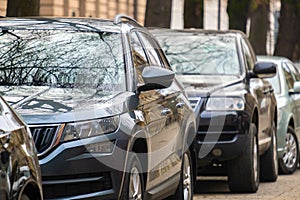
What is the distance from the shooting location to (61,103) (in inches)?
302

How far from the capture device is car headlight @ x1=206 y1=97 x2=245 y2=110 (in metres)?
12.1

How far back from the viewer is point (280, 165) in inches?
601

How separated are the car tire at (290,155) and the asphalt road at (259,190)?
0.49 m

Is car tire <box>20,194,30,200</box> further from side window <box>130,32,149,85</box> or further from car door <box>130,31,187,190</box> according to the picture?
side window <box>130,32,149,85</box>

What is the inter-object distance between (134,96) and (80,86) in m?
0.44

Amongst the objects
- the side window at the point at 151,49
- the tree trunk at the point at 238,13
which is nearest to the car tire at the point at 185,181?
the side window at the point at 151,49

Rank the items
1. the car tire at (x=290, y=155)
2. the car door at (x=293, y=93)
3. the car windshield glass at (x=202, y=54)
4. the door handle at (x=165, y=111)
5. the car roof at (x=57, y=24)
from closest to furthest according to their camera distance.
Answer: the door handle at (x=165, y=111)
the car roof at (x=57, y=24)
the car windshield glass at (x=202, y=54)
the car tire at (x=290, y=155)
the car door at (x=293, y=93)

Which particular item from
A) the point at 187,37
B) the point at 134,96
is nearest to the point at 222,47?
the point at 187,37

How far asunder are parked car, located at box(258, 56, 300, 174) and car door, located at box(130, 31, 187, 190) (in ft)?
18.2

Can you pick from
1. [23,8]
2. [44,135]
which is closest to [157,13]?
[23,8]

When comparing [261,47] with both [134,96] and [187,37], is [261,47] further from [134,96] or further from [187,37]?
[134,96]

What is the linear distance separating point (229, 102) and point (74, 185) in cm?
509

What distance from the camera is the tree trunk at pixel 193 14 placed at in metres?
24.1

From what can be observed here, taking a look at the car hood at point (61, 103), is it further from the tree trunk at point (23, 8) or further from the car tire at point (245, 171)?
the tree trunk at point (23, 8)
